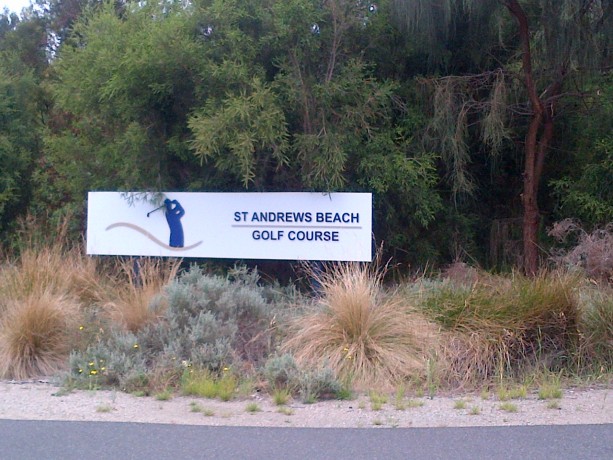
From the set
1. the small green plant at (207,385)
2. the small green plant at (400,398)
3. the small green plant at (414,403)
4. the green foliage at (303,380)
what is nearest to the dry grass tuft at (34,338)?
the small green plant at (207,385)

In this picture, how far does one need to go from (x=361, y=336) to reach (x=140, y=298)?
121 inches

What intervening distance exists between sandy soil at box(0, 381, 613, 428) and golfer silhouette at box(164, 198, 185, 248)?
4.91 m

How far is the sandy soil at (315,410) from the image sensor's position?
26.6 ft

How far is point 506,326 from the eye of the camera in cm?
1034

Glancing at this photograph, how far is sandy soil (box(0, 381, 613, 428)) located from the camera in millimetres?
8109

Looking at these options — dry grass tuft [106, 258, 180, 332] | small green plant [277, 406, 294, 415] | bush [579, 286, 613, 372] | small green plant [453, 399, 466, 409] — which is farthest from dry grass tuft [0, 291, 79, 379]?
bush [579, 286, 613, 372]

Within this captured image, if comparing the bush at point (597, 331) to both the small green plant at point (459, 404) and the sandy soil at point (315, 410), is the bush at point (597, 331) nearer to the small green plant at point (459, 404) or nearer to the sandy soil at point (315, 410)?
the sandy soil at point (315, 410)

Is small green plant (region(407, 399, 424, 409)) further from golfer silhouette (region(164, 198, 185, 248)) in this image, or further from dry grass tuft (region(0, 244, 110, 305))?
golfer silhouette (region(164, 198, 185, 248))

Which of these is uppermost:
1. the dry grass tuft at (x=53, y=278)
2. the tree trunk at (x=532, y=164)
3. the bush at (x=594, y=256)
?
the tree trunk at (x=532, y=164)

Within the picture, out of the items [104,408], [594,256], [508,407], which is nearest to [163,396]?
[104,408]

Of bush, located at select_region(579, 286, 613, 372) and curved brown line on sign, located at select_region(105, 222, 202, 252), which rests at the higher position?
curved brown line on sign, located at select_region(105, 222, 202, 252)

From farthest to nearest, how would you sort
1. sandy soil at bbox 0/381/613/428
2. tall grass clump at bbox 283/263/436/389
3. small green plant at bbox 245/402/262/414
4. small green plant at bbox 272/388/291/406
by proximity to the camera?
tall grass clump at bbox 283/263/436/389 → small green plant at bbox 272/388/291/406 → small green plant at bbox 245/402/262/414 → sandy soil at bbox 0/381/613/428

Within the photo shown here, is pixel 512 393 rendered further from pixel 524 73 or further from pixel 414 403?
pixel 524 73

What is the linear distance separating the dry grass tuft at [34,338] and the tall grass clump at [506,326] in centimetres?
468
